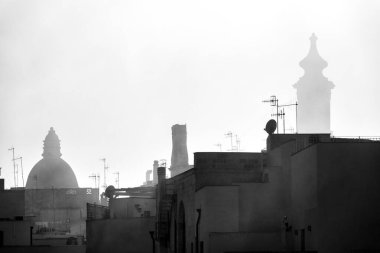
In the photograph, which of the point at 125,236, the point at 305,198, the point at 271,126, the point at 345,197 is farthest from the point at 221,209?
the point at 125,236

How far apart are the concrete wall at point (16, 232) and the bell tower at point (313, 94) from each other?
53.2 m

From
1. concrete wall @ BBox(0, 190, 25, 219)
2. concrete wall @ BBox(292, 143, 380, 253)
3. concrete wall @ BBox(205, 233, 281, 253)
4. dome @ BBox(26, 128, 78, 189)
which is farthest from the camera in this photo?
dome @ BBox(26, 128, 78, 189)

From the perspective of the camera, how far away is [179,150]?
138875mm

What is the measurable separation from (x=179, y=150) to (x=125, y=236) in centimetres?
→ 4900

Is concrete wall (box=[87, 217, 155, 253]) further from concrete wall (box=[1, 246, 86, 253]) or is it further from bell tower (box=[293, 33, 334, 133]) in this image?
bell tower (box=[293, 33, 334, 133])

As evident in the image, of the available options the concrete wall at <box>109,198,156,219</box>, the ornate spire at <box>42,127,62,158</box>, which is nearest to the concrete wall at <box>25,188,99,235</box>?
the ornate spire at <box>42,127,62,158</box>

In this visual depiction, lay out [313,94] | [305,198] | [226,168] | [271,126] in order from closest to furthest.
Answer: [305,198]
[271,126]
[226,168]
[313,94]

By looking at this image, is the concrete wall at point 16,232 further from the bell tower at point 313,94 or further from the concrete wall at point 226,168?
the bell tower at point 313,94

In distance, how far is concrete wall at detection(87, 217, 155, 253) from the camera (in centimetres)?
8919

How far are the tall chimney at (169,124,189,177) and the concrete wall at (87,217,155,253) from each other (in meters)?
45.2

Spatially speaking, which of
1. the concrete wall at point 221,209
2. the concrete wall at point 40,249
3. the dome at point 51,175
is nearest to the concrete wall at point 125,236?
the concrete wall at point 40,249

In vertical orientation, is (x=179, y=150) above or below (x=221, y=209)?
above

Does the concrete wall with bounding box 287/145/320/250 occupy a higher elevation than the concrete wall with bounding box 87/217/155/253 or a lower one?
higher

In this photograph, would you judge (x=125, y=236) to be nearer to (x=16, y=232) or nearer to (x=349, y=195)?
(x=16, y=232)
